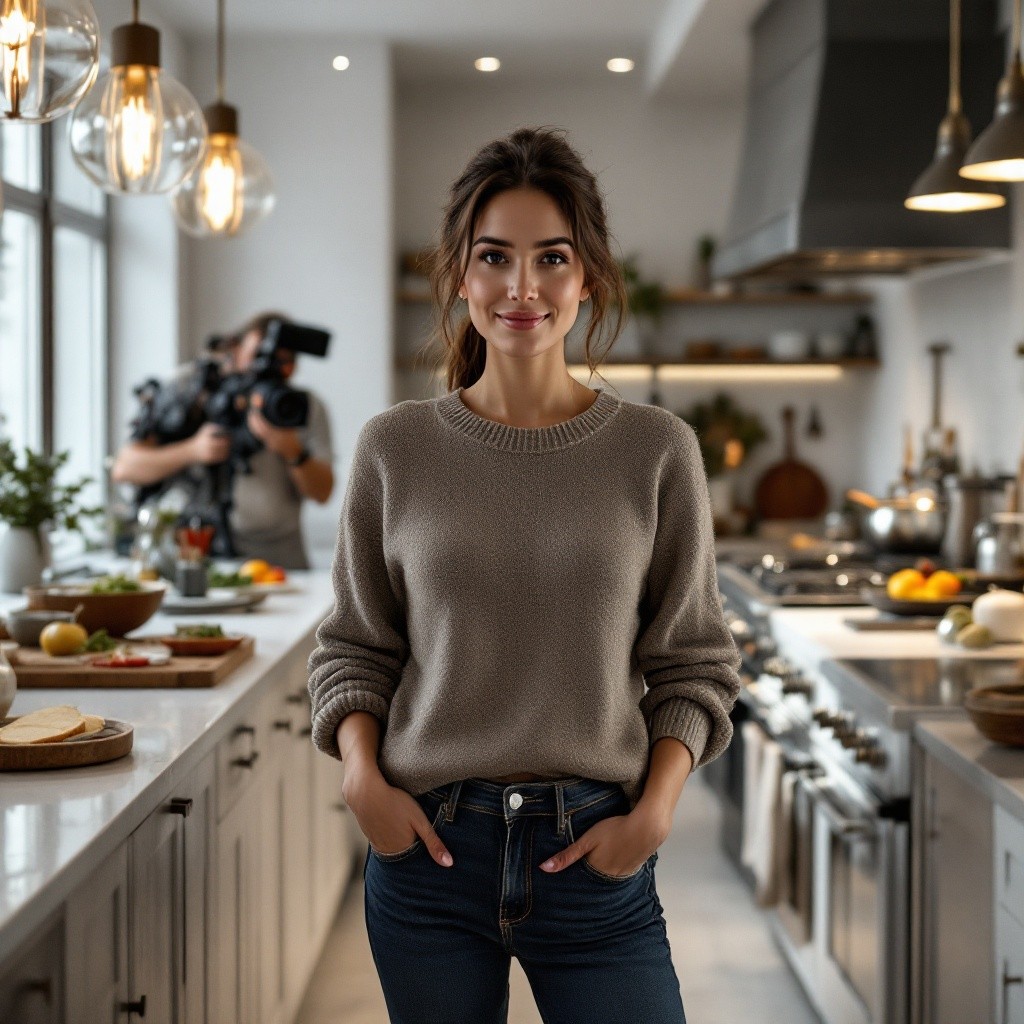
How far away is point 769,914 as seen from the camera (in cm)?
369

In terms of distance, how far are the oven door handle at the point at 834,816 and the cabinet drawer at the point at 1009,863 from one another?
1.77 feet

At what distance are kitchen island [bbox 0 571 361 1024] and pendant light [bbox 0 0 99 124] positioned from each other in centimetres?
85

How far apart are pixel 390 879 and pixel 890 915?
3.97 feet

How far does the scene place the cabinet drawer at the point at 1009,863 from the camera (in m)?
1.81

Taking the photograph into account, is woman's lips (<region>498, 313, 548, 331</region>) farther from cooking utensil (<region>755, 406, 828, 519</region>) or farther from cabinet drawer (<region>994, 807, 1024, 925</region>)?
cooking utensil (<region>755, 406, 828, 519</region>)

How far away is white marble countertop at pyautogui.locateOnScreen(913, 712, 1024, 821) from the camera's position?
5.91 feet

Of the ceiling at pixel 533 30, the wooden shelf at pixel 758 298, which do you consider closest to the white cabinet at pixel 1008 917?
the ceiling at pixel 533 30

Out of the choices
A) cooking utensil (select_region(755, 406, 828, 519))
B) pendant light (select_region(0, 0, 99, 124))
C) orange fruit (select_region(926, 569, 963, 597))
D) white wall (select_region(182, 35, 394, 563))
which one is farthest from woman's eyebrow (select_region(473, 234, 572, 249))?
cooking utensil (select_region(755, 406, 828, 519))

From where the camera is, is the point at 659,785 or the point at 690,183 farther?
the point at 690,183

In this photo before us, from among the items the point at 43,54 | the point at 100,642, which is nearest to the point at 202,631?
the point at 100,642

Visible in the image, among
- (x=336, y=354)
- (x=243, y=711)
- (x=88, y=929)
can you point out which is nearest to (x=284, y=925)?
(x=243, y=711)

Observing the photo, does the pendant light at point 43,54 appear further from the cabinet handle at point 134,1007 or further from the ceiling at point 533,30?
the ceiling at point 533,30

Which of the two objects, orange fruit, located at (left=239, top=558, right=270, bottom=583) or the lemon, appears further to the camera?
orange fruit, located at (left=239, top=558, right=270, bottom=583)

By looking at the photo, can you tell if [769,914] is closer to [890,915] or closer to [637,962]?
[890,915]
